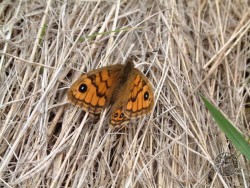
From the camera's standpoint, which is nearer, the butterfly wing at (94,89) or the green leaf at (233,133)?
the green leaf at (233,133)

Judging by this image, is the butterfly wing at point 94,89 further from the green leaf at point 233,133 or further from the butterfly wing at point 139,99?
the green leaf at point 233,133

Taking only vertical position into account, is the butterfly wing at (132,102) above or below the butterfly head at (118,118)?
above

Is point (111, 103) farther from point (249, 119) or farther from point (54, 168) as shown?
point (249, 119)

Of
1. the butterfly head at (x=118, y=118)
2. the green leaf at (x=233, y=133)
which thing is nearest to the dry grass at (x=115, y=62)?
the butterfly head at (x=118, y=118)

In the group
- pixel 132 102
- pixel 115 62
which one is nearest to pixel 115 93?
pixel 132 102

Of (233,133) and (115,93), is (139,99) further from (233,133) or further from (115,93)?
(233,133)

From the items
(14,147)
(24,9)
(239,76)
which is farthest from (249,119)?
(24,9)
